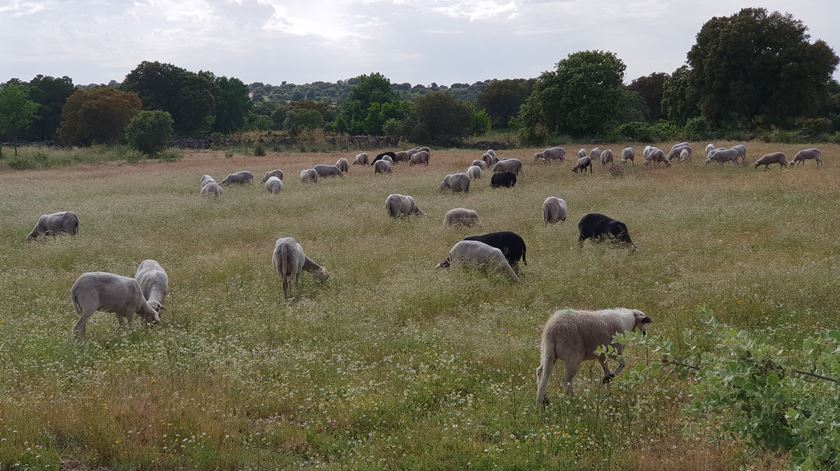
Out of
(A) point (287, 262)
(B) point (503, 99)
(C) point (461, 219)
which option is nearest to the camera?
(A) point (287, 262)

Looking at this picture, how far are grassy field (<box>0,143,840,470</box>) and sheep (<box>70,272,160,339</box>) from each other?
31 cm

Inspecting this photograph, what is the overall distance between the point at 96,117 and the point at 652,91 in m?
Answer: 59.0

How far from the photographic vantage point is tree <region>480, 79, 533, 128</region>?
90438 millimetres

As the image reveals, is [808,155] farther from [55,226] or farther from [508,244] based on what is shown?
[55,226]

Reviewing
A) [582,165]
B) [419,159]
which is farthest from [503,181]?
[419,159]

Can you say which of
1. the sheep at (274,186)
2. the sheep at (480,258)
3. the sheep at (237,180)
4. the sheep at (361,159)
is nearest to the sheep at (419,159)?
the sheep at (361,159)

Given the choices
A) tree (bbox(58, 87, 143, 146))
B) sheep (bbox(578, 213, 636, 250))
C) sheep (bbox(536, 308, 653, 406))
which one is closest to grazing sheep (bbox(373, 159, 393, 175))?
sheep (bbox(578, 213, 636, 250))

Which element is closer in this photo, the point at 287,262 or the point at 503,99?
the point at 287,262

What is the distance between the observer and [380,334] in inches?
371

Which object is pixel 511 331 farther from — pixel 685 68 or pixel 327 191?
pixel 685 68

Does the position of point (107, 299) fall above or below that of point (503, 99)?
below

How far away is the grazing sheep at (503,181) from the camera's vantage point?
2709cm

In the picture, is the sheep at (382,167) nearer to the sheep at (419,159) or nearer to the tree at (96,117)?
the sheep at (419,159)

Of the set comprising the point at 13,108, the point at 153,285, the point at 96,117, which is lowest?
the point at 153,285
